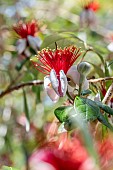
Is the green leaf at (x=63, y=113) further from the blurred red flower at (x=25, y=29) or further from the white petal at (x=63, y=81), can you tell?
the blurred red flower at (x=25, y=29)

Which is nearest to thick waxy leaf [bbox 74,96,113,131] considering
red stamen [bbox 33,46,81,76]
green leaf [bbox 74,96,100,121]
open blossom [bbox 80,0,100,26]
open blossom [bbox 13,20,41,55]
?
green leaf [bbox 74,96,100,121]

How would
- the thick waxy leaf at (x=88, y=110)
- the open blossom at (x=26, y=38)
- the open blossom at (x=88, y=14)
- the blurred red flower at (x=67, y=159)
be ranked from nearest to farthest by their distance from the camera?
the blurred red flower at (x=67, y=159)
the thick waxy leaf at (x=88, y=110)
the open blossom at (x=26, y=38)
the open blossom at (x=88, y=14)

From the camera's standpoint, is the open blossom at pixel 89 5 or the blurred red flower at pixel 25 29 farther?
the open blossom at pixel 89 5

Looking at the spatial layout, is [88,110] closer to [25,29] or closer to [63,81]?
[63,81]

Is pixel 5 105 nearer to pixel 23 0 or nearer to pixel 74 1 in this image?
pixel 23 0

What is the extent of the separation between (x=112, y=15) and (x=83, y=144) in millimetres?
2505

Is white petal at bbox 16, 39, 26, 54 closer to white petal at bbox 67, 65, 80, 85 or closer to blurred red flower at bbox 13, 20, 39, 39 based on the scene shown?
blurred red flower at bbox 13, 20, 39, 39

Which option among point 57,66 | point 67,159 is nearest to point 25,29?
point 57,66

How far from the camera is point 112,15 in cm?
300

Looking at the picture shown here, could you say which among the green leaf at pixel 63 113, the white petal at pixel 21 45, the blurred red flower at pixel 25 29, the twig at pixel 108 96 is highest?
the blurred red flower at pixel 25 29

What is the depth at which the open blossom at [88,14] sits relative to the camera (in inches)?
83.0

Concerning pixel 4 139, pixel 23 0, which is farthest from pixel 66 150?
pixel 23 0

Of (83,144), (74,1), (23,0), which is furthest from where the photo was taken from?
(74,1)

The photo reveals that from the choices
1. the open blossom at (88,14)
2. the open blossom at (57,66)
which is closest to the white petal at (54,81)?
the open blossom at (57,66)
